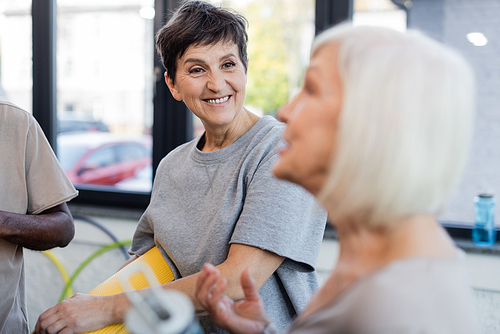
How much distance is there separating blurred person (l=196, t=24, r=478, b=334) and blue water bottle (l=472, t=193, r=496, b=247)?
1580 millimetres

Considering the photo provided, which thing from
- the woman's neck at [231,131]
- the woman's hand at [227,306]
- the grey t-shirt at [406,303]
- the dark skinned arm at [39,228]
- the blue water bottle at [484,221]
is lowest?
the blue water bottle at [484,221]

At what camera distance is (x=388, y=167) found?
0.49 metres

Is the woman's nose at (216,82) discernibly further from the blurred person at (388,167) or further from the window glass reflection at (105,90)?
the window glass reflection at (105,90)

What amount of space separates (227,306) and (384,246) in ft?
0.98

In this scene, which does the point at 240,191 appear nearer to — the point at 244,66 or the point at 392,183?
the point at 244,66

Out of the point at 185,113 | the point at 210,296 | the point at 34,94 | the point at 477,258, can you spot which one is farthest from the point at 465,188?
the point at 34,94

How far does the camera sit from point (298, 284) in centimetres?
110

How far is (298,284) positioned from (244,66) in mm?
617

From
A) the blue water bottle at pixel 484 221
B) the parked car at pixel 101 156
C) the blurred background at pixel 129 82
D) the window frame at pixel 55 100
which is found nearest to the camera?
the blue water bottle at pixel 484 221

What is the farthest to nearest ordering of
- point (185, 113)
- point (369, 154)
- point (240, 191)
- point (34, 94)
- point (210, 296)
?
point (34, 94)
point (185, 113)
point (240, 191)
point (210, 296)
point (369, 154)

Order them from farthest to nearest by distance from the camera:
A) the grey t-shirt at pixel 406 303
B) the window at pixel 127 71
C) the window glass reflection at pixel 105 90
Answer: the window glass reflection at pixel 105 90 → the window at pixel 127 71 → the grey t-shirt at pixel 406 303

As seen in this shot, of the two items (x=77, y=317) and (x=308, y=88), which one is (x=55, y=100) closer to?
(x=77, y=317)

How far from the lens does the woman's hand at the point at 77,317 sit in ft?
3.42

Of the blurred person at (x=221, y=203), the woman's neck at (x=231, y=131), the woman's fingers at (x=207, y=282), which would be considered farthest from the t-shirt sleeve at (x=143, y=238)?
the woman's fingers at (x=207, y=282)
